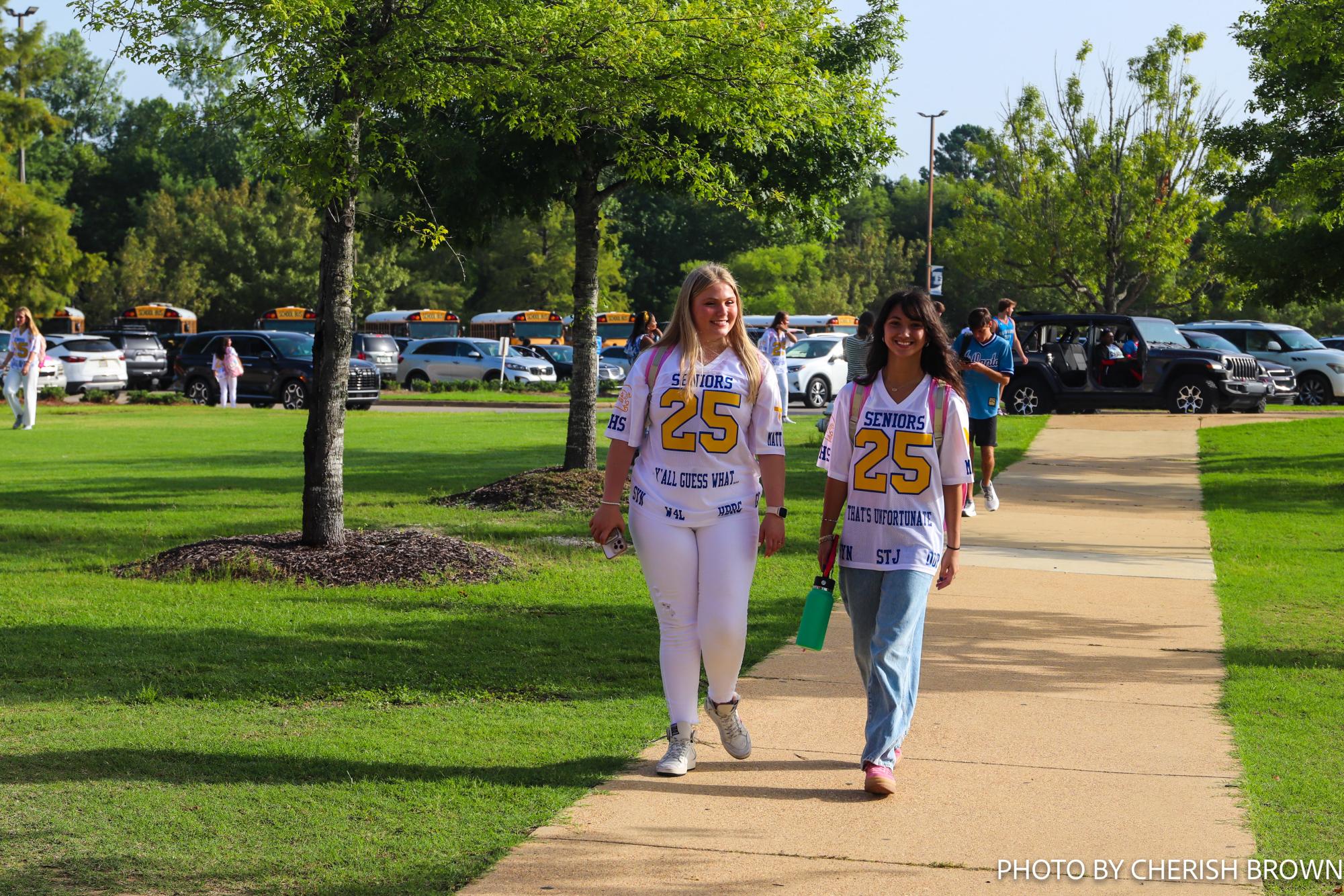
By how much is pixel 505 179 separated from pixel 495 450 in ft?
22.0

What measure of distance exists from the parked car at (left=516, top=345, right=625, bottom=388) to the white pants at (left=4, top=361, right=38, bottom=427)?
21.4 metres

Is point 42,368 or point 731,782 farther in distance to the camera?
point 42,368

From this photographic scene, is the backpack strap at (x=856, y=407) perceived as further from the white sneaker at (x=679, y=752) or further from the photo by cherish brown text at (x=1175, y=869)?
the photo by cherish brown text at (x=1175, y=869)

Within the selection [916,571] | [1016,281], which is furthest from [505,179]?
[1016,281]

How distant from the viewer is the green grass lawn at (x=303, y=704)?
4.29 meters

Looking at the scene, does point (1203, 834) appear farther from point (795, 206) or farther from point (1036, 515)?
point (795, 206)

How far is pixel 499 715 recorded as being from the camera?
19.5ft

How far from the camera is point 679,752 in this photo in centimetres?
514

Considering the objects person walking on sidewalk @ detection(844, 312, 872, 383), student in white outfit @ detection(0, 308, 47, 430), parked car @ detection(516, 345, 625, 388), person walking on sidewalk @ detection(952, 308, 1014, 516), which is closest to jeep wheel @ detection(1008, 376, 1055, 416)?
person walking on sidewalk @ detection(844, 312, 872, 383)

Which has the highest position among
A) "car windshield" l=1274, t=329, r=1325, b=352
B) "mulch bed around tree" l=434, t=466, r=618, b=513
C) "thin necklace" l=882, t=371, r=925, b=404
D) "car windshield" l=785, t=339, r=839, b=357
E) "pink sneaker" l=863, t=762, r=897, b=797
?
"car windshield" l=1274, t=329, r=1325, b=352

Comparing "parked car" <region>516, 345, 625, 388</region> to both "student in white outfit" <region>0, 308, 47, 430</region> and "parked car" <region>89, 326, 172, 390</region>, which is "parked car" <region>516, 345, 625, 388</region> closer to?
"parked car" <region>89, 326, 172, 390</region>

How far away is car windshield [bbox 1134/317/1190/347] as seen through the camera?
85.9 feet

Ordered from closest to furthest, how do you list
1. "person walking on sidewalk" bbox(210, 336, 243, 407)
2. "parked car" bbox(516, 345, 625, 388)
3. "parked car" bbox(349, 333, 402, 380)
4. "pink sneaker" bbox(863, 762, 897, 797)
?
"pink sneaker" bbox(863, 762, 897, 797)
"person walking on sidewalk" bbox(210, 336, 243, 407)
"parked car" bbox(349, 333, 402, 380)
"parked car" bbox(516, 345, 625, 388)

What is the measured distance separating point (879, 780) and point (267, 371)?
28.2 m
